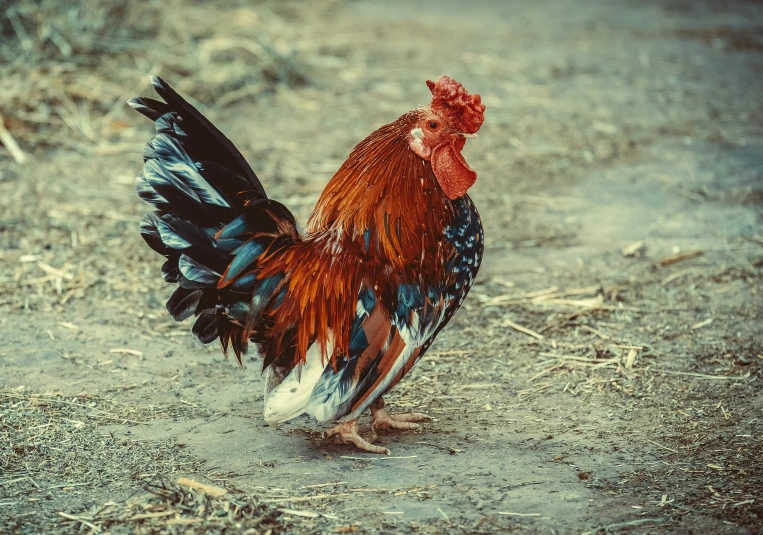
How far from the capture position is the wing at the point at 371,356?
3969mm

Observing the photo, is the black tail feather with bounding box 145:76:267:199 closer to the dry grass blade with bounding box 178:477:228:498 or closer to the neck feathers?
the neck feathers

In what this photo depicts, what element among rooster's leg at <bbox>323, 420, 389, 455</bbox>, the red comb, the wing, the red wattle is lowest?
rooster's leg at <bbox>323, 420, 389, 455</bbox>

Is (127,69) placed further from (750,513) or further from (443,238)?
(750,513)

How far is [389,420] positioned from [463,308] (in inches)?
62.1

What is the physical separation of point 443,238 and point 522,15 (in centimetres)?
994

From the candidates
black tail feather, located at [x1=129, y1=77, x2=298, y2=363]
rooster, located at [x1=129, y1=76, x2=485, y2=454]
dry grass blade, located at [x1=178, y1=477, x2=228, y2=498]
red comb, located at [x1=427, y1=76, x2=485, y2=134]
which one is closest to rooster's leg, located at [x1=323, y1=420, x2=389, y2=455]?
rooster, located at [x1=129, y1=76, x2=485, y2=454]

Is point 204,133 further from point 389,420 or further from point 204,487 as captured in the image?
point 389,420

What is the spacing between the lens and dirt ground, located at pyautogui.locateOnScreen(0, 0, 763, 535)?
3752mm

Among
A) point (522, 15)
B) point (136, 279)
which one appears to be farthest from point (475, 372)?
point (522, 15)

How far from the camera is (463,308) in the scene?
586 centimetres

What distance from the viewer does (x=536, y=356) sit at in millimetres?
5258

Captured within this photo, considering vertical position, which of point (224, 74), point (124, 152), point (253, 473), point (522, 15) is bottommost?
point (253, 473)

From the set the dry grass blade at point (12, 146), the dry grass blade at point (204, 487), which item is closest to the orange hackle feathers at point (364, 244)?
the dry grass blade at point (204, 487)

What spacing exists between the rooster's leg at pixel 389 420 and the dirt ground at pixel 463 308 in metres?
0.08
